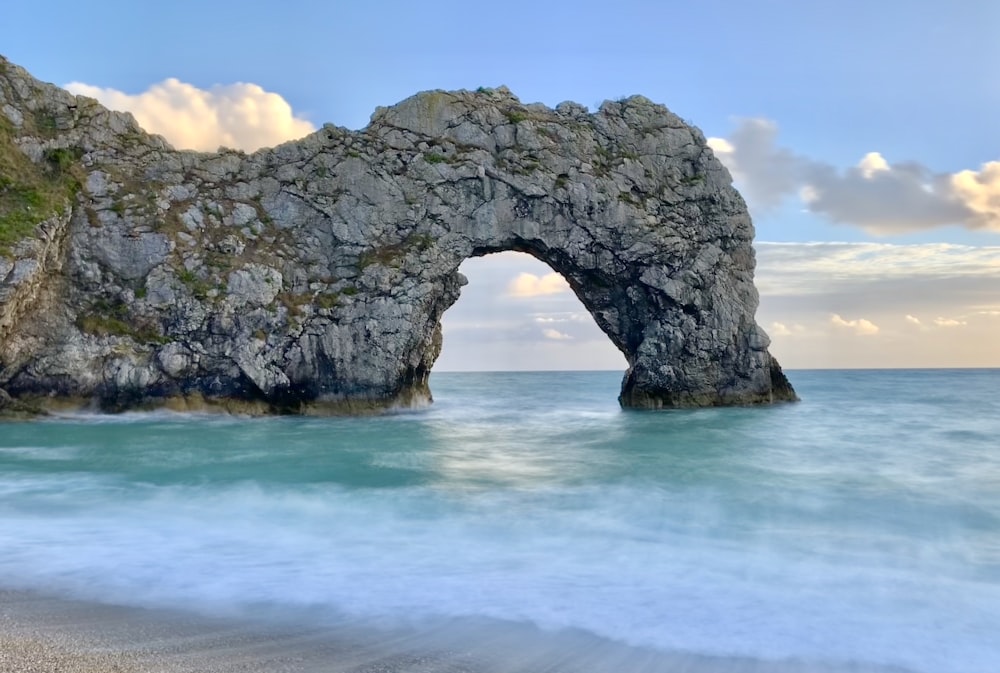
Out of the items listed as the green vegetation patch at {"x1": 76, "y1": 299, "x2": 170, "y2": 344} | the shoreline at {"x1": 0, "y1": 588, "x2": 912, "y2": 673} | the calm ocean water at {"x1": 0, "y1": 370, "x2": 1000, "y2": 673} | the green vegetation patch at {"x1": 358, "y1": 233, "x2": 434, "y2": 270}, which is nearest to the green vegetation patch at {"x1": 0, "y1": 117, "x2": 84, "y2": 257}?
the green vegetation patch at {"x1": 76, "y1": 299, "x2": 170, "y2": 344}

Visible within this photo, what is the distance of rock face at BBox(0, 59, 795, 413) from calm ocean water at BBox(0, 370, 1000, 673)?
584 cm

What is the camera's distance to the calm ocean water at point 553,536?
5.95m

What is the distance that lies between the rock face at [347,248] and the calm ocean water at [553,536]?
230 inches

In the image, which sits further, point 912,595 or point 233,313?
point 233,313

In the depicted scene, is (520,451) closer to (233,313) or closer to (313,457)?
(313,457)

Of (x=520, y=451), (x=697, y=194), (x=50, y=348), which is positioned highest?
(x=697, y=194)

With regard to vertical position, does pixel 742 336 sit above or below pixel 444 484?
above

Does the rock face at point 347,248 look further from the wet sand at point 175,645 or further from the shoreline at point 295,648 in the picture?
the shoreline at point 295,648

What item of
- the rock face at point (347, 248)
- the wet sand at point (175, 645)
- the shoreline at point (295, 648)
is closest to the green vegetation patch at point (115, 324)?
the rock face at point (347, 248)

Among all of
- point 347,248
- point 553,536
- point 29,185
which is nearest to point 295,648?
point 553,536

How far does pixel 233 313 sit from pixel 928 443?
23031 millimetres

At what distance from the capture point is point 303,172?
2734cm

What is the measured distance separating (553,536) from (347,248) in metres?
20.0

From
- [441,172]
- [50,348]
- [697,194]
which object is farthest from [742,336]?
[50,348]
